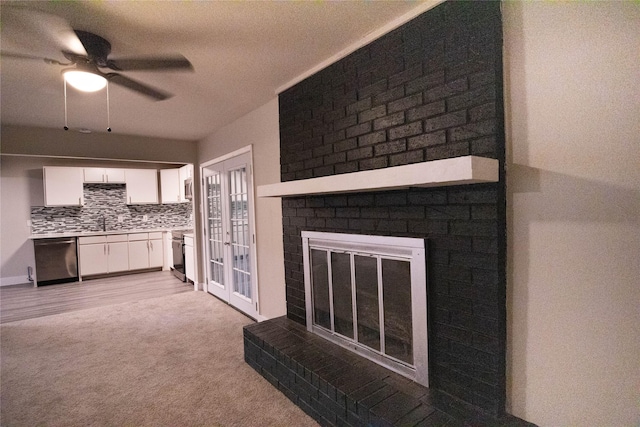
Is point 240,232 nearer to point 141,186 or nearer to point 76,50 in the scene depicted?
point 76,50

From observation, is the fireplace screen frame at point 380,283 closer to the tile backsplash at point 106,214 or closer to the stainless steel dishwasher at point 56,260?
the stainless steel dishwasher at point 56,260

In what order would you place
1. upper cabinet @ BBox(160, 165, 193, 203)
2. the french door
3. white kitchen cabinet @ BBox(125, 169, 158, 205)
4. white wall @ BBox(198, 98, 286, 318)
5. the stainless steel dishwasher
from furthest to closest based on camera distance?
upper cabinet @ BBox(160, 165, 193, 203), white kitchen cabinet @ BBox(125, 169, 158, 205), the stainless steel dishwasher, the french door, white wall @ BBox(198, 98, 286, 318)

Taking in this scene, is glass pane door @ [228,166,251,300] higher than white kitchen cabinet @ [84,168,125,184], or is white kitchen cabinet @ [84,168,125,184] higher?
white kitchen cabinet @ [84,168,125,184]

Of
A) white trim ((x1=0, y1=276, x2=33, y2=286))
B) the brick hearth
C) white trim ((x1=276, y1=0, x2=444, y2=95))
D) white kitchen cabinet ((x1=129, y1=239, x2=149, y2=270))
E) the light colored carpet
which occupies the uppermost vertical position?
white trim ((x1=276, y1=0, x2=444, y2=95))

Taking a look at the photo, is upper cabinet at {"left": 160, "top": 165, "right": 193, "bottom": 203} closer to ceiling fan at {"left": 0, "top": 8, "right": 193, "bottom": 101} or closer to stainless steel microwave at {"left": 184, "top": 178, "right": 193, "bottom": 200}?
stainless steel microwave at {"left": 184, "top": 178, "right": 193, "bottom": 200}

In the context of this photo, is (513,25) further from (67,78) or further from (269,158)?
(67,78)

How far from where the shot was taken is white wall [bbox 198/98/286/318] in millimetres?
3176

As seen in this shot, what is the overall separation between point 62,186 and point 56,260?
1.35 m

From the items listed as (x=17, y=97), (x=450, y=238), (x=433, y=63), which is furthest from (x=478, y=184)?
(x=17, y=97)

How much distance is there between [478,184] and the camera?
4.99 ft

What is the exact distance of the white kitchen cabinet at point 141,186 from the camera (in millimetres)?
6551

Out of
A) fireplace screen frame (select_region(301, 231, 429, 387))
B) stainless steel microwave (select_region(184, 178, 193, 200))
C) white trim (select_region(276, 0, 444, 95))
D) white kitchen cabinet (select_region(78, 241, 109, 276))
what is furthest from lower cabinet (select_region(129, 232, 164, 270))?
white trim (select_region(276, 0, 444, 95))

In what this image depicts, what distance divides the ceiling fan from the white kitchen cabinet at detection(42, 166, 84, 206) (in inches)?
180

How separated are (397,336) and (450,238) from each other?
2.38 ft
